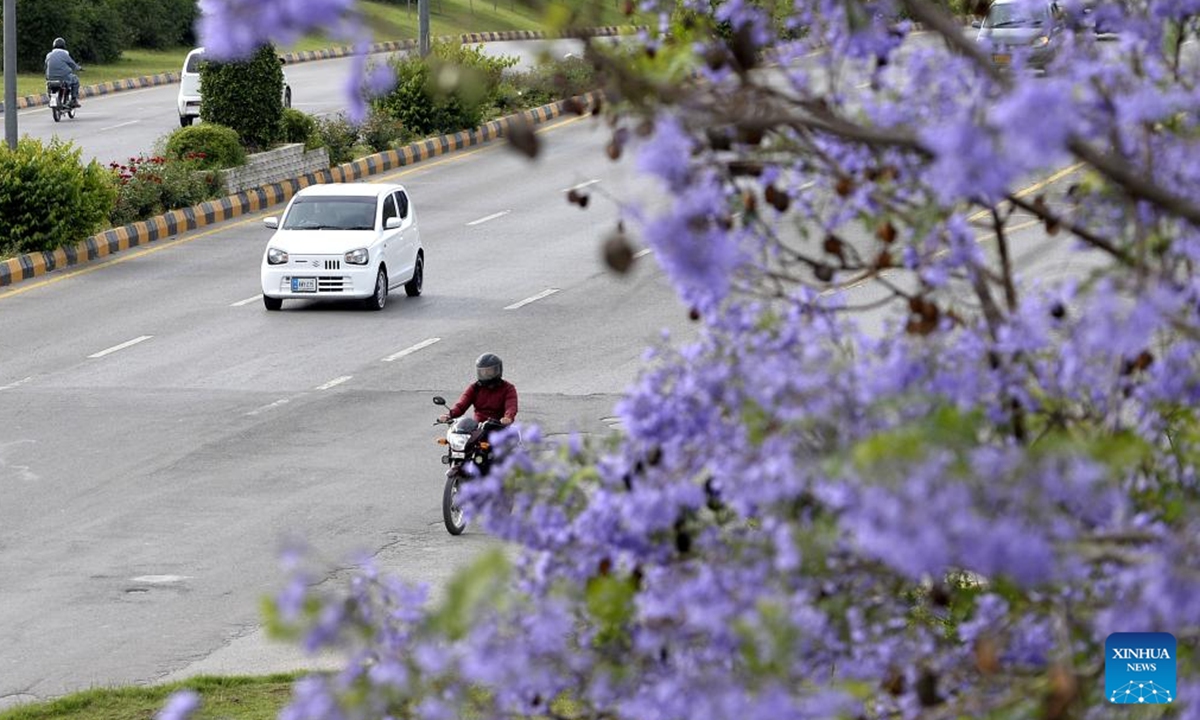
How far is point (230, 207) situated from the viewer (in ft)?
104

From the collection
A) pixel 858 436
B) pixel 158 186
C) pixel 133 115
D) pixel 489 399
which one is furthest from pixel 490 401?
pixel 133 115

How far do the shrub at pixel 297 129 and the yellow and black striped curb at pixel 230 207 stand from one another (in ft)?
2.50

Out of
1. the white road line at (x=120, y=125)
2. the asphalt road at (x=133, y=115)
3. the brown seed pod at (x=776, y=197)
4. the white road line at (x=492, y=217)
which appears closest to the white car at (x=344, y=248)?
the white road line at (x=492, y=217)

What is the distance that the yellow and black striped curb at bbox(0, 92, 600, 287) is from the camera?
2731 centimetres

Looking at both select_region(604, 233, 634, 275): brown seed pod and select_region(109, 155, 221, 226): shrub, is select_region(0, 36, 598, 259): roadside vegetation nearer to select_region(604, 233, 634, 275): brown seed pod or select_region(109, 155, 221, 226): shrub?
select_region(109, 155, 221, 226): shrub

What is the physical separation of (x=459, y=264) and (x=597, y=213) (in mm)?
3825

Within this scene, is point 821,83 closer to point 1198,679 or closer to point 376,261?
point 1198,679

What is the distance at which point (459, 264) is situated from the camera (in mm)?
27812

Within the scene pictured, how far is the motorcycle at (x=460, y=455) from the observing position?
1533cm

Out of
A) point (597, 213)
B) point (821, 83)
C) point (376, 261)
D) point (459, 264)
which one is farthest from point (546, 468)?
point (597, 213)

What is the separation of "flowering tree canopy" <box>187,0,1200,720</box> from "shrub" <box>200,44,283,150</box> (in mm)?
28401

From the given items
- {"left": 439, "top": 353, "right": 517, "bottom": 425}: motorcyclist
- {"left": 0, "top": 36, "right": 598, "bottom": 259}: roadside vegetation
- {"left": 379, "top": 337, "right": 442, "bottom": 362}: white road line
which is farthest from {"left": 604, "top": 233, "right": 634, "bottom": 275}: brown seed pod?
{"left": 379, "top": 337, "right": 442, "bottom": 362}: white road line

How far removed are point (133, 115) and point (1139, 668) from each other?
39.7 m

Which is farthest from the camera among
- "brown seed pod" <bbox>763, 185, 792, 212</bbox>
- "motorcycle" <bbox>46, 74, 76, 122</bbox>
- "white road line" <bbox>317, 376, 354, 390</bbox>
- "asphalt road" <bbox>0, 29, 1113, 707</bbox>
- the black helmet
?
"motorcycle" <bbox>46, 74, 76, 122</bbox>
